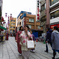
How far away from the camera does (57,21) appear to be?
47.6ft

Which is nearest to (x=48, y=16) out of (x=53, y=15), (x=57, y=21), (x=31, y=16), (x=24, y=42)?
(x=53, y=15)

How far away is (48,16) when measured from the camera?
17219 millimetres

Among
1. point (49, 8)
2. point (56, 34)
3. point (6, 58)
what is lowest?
point (6, 58)

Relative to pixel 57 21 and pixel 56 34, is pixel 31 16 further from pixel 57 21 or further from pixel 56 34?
pixel 56 34

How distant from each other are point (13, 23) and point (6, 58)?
63196mm

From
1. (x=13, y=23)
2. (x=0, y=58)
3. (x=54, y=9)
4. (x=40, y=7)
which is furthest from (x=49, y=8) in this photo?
(x=13, y=23)

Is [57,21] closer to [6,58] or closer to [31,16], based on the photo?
[6,58]

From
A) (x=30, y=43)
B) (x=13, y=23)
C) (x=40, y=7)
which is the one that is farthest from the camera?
(x=13, y=23)

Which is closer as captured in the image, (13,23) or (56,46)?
(56,46)

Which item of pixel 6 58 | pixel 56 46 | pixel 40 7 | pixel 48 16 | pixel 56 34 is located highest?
pixel 40 7

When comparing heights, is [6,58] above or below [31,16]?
below

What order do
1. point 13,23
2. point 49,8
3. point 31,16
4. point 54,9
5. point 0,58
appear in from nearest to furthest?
Result: point 0,58 < point 54,9 < point 49,8 < point 31,16 < point 13,23

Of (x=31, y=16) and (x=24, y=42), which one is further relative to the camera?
(x=31, y=16)

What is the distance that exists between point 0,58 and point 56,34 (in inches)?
131
